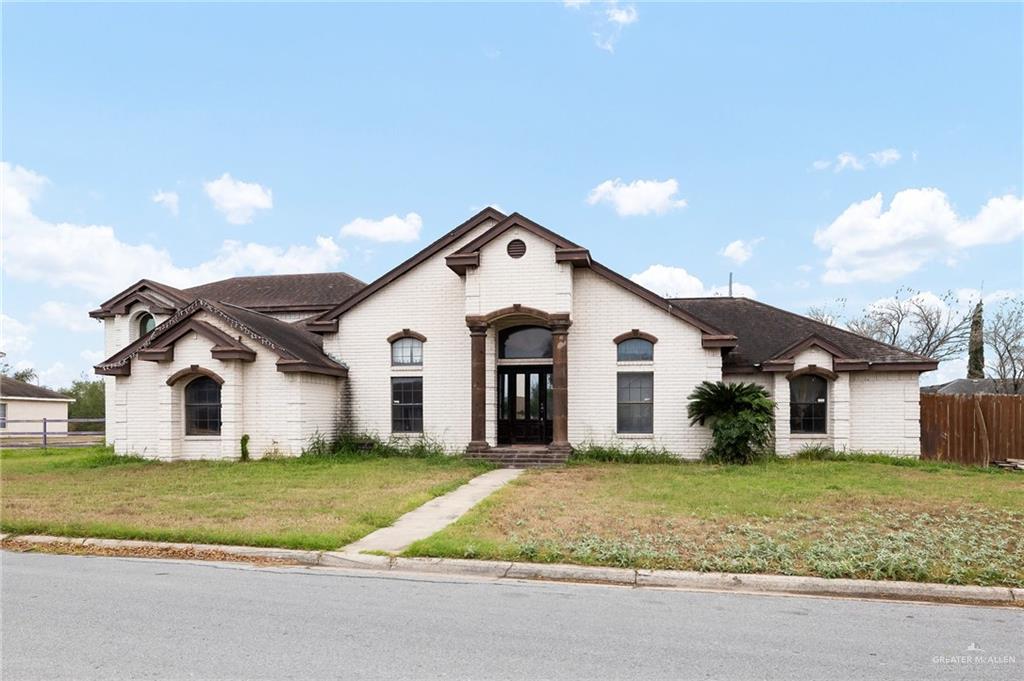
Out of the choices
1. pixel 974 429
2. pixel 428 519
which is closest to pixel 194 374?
pixel 428 519

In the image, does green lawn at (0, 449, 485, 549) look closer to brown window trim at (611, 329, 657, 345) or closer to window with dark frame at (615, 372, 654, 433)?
window with dark frame at (615, 372, 654, 433)

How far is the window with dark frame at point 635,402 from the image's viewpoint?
63.8 feet

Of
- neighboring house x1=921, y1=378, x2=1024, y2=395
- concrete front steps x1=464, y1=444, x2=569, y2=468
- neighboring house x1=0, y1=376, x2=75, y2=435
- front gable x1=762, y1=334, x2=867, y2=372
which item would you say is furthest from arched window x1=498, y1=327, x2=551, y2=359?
neighboring house x1=921, y1=378, x2=1024, y2=395

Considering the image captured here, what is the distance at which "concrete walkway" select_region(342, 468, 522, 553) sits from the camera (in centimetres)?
872

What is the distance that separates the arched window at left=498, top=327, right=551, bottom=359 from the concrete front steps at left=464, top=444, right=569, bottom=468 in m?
3.02

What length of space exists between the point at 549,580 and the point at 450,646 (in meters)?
2.33

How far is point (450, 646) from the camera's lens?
5273 mm

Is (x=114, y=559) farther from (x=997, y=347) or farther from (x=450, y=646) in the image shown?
(x=997, y=347)

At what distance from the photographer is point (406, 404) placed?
68.0 feet

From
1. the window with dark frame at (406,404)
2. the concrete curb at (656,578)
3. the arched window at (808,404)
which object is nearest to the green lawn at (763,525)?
the concrete curb at (656,578)

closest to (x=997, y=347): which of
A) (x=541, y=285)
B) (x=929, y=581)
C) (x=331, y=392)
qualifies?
(x=541, y=285)

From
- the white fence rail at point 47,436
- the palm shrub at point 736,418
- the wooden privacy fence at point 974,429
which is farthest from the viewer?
the white fence rail at point 47,436

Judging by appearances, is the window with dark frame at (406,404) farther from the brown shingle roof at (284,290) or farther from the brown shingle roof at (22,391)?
the brown shingle roof at (22,391)

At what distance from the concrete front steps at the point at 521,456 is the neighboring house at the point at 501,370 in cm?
Answer: 45
